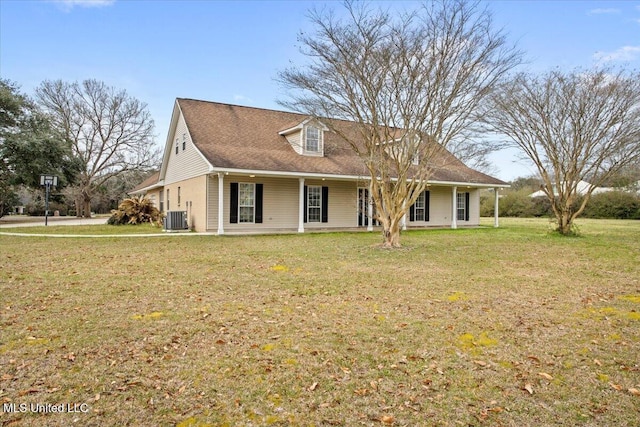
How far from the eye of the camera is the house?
50.6 ft

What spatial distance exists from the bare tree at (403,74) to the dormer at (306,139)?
19.9 ft

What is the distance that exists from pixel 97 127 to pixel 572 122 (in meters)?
32.5

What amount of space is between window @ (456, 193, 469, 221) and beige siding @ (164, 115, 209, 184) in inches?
528

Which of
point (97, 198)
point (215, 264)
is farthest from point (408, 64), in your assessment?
point (97, 198)

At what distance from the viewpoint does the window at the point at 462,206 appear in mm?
21688

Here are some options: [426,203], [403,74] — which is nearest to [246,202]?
[403,74]

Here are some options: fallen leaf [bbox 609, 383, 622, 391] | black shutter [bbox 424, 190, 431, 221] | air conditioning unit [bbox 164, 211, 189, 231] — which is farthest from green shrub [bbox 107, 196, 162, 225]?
fallen leaf [bbox 609, 383, 622, 391]

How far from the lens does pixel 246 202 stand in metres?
16.0

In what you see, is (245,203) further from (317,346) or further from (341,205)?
(317,346)

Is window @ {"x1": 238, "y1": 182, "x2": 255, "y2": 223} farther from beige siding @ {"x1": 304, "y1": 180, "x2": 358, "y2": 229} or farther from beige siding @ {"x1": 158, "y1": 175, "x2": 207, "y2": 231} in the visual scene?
beige siding @ {"x1": 304, "y1": 180, "x2": 358, "y2": 229}

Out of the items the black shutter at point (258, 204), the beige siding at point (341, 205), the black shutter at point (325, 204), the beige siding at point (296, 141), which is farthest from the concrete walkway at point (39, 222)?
the beige siding at point (341, 205)

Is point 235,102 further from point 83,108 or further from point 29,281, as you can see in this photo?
point 83,108

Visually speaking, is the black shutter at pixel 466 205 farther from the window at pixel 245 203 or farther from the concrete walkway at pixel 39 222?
the concrete walkway at pixel 39 222

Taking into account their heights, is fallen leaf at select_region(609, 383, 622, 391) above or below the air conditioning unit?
below
